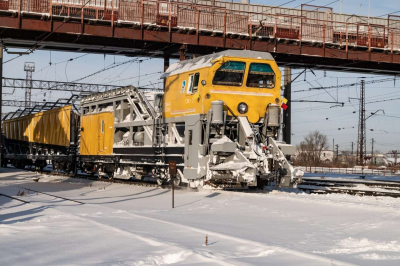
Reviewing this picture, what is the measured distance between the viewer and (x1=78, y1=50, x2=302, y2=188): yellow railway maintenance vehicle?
16.5m

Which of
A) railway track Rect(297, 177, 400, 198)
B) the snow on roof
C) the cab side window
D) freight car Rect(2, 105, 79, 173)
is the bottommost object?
railway track Rect(297, 177, 400, 198)

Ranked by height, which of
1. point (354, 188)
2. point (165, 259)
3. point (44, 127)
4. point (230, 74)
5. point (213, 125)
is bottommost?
point (165, 259)

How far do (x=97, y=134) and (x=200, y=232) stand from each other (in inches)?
615

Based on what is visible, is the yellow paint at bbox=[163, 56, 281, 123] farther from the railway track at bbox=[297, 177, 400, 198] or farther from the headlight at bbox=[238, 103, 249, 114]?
the railway track at bbox=[297, 177, 400, 198]

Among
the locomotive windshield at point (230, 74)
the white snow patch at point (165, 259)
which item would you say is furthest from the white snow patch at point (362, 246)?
the locomotive windshield at point (230, 74)

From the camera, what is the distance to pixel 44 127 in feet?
103

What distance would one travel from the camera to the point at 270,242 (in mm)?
8430

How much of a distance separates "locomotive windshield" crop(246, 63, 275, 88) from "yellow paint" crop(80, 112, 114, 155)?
717cm

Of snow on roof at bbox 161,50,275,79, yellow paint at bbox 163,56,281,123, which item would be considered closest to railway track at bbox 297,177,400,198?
yellow paint at bbox 163,56,281,123

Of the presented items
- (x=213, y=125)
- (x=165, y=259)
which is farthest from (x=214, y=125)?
(x=165, y=259)

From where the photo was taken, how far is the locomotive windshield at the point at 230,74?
17609mm

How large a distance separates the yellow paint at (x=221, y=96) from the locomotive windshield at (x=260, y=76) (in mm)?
126

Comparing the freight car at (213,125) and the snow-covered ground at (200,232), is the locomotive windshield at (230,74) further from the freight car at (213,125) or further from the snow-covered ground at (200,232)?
the snow-covered ground at (200,232)

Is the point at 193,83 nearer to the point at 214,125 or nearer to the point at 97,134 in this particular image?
the point at 214,125
